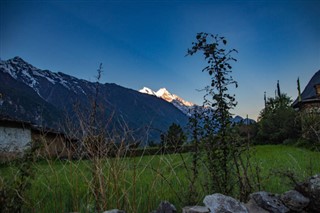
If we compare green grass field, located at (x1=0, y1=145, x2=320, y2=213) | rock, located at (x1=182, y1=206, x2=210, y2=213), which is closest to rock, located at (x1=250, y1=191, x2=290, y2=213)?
green grass field, located at (x1=0, y1=145, x2=320, y2=213)

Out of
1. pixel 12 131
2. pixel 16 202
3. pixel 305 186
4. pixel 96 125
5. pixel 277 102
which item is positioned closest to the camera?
pixel 16 202

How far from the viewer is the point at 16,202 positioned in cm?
250

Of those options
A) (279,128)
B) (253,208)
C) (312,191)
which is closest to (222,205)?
(253,208)

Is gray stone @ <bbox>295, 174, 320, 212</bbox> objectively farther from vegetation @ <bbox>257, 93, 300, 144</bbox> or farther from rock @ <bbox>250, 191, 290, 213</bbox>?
vegetation @ <bbox>257, 93, 300, 144</bbox>

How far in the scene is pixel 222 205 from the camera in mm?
2408

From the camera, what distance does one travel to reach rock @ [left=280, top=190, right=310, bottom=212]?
2887 mm

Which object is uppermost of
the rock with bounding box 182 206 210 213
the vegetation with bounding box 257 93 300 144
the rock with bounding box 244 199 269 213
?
the vegetation with bounding box 257 93 300 144

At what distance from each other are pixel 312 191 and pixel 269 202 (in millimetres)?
551

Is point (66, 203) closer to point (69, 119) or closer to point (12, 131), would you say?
point (69, 119)

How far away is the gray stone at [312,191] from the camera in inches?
113

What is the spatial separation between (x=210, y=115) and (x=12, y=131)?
19.1 meters

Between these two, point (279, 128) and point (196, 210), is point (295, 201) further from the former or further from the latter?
point (279, 128)

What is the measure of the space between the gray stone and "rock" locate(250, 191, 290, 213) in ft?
0.99

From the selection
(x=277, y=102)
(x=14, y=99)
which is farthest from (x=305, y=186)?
(x=14, y=99)
